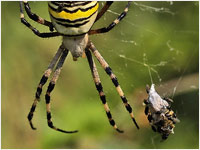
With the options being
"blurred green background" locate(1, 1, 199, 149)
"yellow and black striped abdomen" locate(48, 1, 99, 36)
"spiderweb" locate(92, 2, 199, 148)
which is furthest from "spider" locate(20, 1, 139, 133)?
"spiderweb" locate(92, 2, 199, 148)

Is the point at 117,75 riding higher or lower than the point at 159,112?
lower

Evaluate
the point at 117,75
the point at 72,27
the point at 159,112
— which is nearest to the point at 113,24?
the point at 72,27

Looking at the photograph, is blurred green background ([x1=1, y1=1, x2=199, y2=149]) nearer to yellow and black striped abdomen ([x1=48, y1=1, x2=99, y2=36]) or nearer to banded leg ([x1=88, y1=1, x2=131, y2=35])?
banded leg ([x1=88, y1=1, x2=131, y2=35])

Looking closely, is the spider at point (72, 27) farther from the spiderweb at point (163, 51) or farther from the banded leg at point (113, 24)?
the spiderweb at point (163, 51)

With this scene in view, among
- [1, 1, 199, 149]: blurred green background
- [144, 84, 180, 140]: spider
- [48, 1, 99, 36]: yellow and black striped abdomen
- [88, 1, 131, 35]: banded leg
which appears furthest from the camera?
[1, 1, 199, 149]: blurred green background

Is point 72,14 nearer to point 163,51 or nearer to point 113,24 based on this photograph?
point 113,24

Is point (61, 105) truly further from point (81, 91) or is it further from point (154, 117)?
point (154, 117)
